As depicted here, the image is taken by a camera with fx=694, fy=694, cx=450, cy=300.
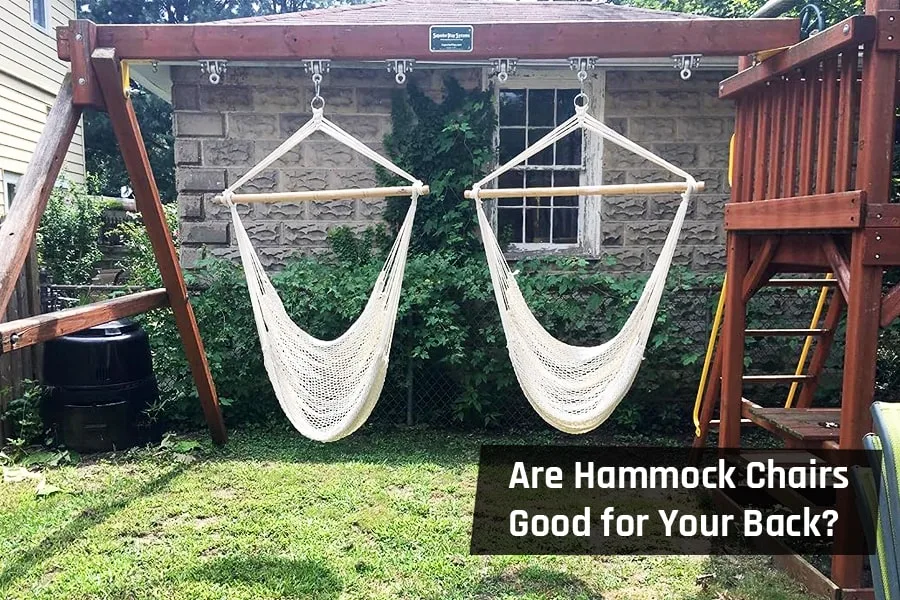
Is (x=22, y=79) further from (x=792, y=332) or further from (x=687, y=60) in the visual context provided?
(x=792, y=332)

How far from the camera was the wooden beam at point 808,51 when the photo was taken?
212 centimetres

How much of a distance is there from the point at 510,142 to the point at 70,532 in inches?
150

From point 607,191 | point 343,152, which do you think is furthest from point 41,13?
Answer: point 607,191

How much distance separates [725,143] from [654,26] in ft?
8.97

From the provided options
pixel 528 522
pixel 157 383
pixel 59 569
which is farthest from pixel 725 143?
pixel 59 569

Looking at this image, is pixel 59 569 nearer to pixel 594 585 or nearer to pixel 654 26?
pixel 594 585

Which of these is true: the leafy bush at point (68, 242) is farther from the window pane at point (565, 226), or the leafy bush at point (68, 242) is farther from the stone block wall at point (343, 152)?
the window pane at point (565, 226)

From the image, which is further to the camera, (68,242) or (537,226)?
(68,242)

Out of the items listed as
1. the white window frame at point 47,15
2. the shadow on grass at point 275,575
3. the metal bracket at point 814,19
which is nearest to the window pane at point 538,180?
the metal bracket at point 814,19

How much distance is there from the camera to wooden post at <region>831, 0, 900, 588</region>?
2129mm

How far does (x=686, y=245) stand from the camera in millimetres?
5172

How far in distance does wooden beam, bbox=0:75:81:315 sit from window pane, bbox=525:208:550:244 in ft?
10.8

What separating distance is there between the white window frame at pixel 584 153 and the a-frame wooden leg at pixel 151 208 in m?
2.39

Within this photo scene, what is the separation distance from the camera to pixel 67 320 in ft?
9.34
